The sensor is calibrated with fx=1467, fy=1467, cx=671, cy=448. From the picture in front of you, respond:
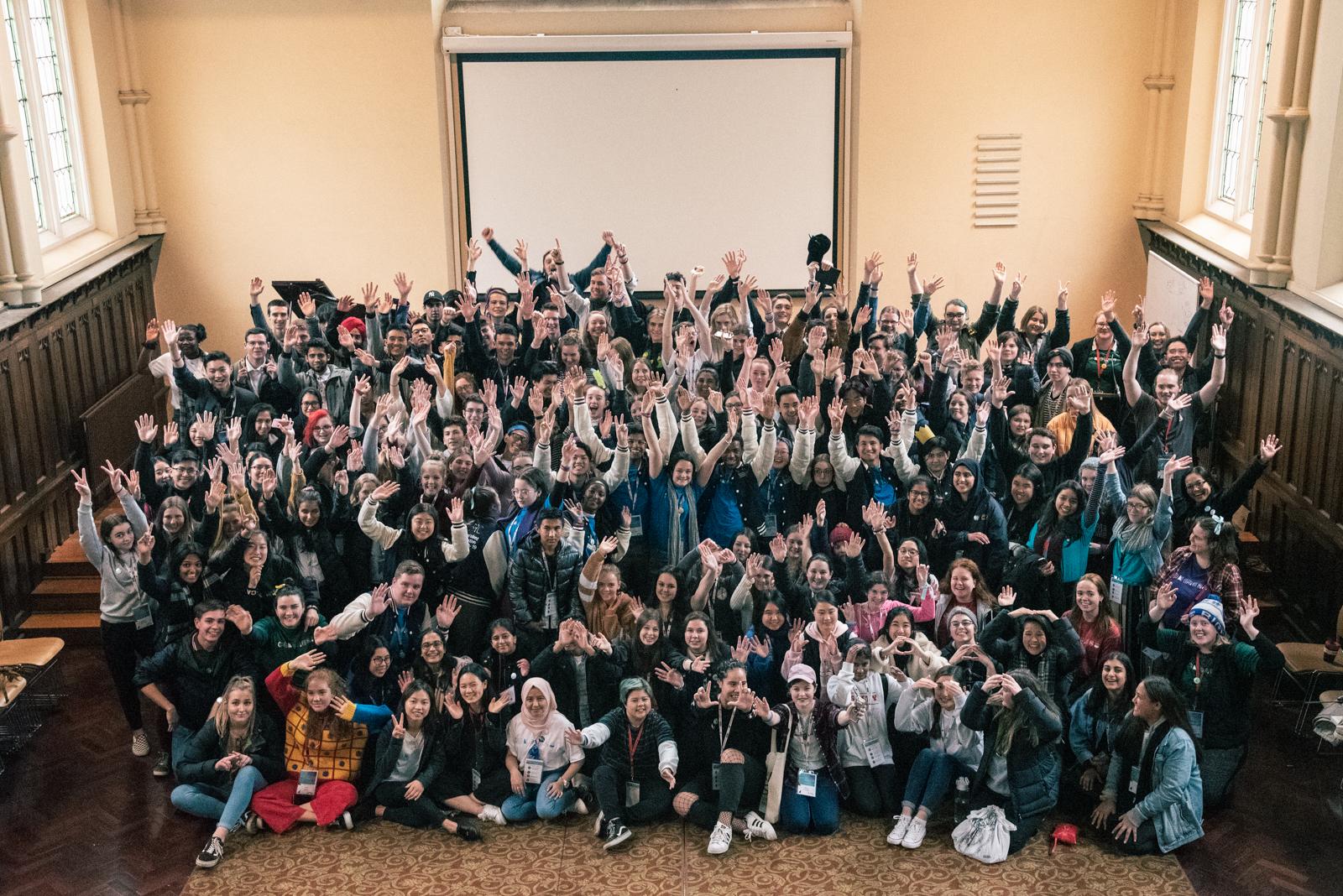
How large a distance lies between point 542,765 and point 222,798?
67.1 inches

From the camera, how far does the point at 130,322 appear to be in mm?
12625

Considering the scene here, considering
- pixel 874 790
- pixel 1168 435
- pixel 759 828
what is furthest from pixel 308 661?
pixel 1168 435

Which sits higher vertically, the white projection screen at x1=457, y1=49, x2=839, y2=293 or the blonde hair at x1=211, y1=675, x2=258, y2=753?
the white projection screen at x1=457, y1=49, x2=839, y2=293

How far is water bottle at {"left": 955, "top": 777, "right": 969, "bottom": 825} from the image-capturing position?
7.49 m

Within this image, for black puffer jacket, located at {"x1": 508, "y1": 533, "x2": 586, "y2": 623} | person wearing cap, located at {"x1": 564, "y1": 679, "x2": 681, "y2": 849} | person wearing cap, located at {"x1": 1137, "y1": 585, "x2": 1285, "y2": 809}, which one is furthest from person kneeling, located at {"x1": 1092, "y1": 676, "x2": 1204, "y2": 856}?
black puffer jacket, located at {"x1": 508, "y1": 533, "x2": 586, "y2": 623}

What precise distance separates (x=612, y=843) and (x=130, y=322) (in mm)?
7465

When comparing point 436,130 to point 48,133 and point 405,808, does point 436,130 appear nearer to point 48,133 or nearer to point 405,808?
point 48,133

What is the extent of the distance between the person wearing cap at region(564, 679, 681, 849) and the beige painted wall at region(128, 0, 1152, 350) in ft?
22.9

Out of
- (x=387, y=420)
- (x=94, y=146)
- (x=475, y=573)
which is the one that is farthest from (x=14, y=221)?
(x=475, y=573)

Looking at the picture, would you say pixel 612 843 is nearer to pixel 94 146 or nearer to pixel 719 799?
pixel 719 799

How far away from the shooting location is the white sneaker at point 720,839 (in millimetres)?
7359

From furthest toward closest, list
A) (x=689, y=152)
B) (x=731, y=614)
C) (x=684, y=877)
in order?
(x=689, y=152) → (x=731, y=614) → (x=684, y=877)

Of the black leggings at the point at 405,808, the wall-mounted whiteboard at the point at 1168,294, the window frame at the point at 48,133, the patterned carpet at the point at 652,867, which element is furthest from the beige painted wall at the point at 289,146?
the patterned carpet at the point at 652,867

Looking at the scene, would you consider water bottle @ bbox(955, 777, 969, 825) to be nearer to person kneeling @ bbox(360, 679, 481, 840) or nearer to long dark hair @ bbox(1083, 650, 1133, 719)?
long dark hair @ bbox(1083, 650, 1133, 719)
